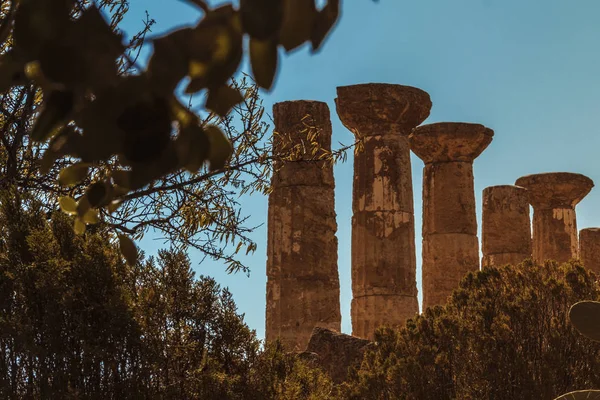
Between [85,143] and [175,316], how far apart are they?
514 centimetres

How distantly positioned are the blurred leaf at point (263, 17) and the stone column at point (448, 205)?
1802 centimetres

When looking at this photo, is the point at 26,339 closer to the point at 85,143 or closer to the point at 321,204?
the point at 85,143

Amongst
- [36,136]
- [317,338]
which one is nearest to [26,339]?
[36,136]

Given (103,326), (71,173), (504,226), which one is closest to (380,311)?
(504,226)

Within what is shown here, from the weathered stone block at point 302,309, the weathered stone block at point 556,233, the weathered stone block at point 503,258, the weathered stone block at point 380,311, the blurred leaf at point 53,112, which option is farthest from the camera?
the weathered stone block at point 556,233

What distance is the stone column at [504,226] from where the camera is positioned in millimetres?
21984

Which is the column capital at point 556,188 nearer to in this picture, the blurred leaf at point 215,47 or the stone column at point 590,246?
the stone column at point 590,246

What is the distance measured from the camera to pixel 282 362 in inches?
249

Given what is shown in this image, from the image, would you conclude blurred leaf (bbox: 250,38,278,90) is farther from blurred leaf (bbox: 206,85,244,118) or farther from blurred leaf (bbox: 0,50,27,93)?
blurred leaf (bbox: 0,50,27,93)

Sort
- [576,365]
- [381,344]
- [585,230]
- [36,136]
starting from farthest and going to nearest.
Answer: [585,230] < [381,344] < [576,365] < [36,136]

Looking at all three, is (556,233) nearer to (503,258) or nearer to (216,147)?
(503,258)

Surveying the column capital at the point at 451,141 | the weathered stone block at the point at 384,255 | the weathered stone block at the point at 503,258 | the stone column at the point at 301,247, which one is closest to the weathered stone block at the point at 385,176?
the weathered stone block at the point at 384,255

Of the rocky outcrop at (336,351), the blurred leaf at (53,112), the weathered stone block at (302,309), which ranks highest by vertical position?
the weathered stone block at (302,309)

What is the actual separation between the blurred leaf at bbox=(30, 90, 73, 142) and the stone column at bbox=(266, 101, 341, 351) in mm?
12596
